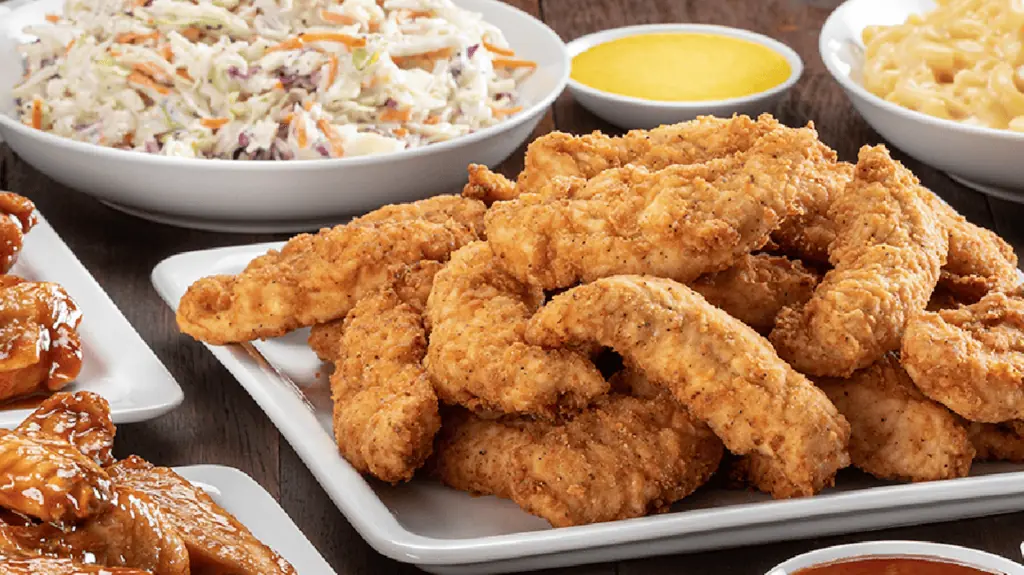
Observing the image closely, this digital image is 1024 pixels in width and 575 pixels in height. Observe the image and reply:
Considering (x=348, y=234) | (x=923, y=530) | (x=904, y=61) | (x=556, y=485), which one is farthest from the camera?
(x=904, y=61)

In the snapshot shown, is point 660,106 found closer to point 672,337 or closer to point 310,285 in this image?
point 310,285

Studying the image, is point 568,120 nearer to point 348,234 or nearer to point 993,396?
point 348,234

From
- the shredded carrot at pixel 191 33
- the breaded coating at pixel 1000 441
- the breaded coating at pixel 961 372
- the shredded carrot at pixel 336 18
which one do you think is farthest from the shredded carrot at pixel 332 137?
the breaded coating at pixel 1000 441

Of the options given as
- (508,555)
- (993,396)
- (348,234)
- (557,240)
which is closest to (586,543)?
(508,555)

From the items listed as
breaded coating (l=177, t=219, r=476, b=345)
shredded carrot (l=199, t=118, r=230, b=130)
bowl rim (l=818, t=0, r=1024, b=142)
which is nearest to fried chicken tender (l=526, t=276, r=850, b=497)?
breaded coating (l=177, t=219, r=476, b=345)

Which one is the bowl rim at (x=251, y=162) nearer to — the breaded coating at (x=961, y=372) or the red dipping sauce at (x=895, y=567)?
the breaded coating at (x=961, y=372)

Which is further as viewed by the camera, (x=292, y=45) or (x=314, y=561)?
(x=292, y=45)

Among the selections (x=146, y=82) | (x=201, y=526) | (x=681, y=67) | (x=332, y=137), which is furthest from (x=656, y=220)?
(x=681, y=67)
